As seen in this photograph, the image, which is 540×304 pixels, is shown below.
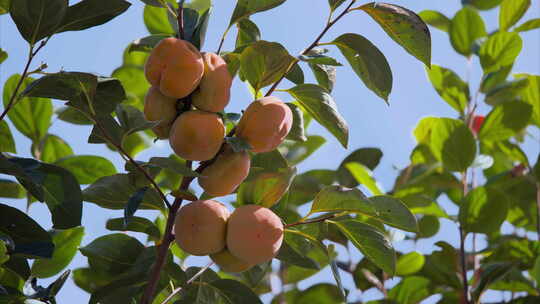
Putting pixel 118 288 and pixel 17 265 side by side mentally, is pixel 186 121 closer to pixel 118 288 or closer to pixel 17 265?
pixel 118 288

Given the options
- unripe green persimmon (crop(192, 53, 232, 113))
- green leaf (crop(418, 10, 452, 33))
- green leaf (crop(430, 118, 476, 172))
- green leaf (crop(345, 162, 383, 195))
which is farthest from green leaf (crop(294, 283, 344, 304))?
green leaf (crop(418, 10, 452, 33))

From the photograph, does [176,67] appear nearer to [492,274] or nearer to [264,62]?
[264,62]

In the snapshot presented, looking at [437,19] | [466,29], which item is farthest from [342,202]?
[437,19]

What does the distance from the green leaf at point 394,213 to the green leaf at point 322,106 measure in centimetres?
13

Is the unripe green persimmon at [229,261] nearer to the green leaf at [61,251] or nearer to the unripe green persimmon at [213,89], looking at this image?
the unripe green persimmon at [213,89]

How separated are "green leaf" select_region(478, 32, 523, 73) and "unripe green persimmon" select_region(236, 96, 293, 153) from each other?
1.36 meters

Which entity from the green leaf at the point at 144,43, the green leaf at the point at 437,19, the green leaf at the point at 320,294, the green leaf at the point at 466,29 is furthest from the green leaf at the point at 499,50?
the green leaf at the point at 144,43

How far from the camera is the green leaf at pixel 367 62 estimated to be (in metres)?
1.09

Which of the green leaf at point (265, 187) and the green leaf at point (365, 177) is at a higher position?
the green leaf at point (265, 187)

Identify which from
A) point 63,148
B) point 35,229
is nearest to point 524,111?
point 63,148

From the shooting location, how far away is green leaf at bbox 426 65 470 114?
7.41 ft

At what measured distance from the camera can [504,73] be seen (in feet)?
7.36

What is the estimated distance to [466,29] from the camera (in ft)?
7.77

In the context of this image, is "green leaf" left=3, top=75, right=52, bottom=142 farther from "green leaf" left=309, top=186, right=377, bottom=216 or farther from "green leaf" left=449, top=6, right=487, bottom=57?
"green leaf" left=449, top=6, right=487, bottom=57
